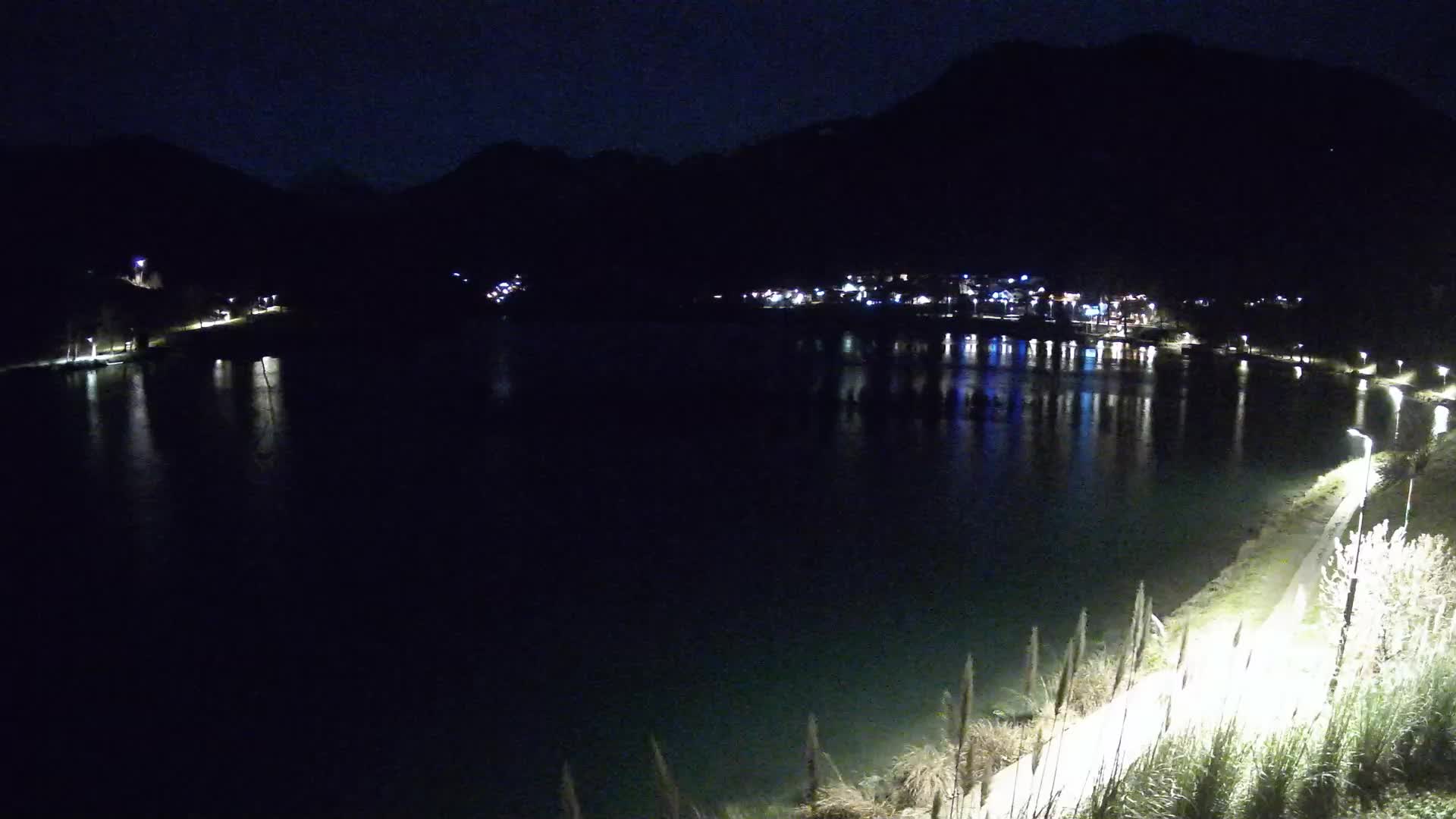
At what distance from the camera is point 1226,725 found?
4668mm

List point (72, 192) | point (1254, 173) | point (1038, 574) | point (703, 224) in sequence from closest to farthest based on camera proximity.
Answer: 1. point (1038, 574)
2. point (72, 192)
3. point (1254, 173)
4. point (703, 224)

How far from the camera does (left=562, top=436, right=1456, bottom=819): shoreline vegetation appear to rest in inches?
152

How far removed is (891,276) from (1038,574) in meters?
99.9

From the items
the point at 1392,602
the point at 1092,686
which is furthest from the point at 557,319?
the point at 1392,602

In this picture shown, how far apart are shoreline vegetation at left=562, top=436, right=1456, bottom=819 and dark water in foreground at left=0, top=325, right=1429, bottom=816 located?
1426 mm

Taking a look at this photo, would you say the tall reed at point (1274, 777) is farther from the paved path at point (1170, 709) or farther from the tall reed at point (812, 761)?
the tall reed at point (812, 761)

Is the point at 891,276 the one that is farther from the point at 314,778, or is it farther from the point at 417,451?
the point at 314,778

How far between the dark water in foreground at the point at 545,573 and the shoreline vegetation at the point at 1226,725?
143 cm

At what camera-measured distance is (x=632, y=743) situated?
26.1 ft

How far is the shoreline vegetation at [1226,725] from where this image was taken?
3.87 metres

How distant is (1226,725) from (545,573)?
9547 millimetres

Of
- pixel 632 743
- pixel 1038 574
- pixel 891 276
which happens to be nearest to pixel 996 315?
pixel 891 276

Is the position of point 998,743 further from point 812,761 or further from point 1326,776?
point 1326,776

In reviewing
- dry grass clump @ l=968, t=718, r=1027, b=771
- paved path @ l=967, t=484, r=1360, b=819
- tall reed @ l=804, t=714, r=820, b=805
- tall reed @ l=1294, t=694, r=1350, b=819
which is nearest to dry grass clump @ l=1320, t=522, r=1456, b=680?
paved path @ l=967, t=484, r=1360, b=819
